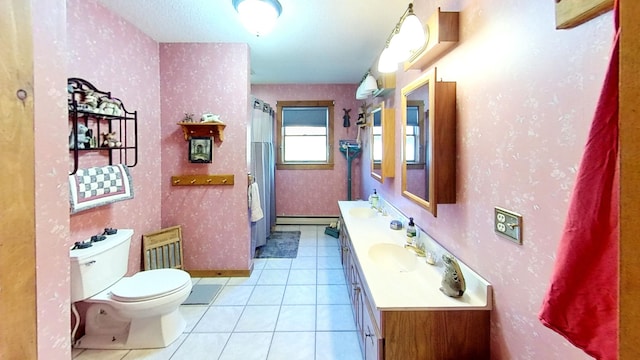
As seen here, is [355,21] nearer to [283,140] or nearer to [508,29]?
[508,29]

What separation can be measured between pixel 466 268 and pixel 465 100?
2.62 feet

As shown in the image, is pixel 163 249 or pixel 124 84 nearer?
pixel 124 84

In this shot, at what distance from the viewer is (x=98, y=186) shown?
2.12 metres

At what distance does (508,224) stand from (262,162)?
3571mm

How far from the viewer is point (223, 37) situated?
9.78 ft

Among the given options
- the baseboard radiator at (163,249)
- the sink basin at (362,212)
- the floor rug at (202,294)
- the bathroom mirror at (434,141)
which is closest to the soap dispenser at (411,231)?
the bathroom mirror at (434,141)

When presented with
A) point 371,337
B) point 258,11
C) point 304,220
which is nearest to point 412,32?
point 258,11

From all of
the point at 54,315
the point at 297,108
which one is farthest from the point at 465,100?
the point at 297,108

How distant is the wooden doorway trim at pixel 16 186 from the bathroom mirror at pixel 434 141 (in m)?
1.51

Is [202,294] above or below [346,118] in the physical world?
below

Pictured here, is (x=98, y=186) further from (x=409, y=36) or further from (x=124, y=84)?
(x=409, y=36)

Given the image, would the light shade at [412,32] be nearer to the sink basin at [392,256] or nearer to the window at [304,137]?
the sink basin at [392,256]

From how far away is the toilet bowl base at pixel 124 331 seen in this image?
216cm

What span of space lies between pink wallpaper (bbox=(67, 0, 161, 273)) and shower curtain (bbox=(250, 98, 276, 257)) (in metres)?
1.23
